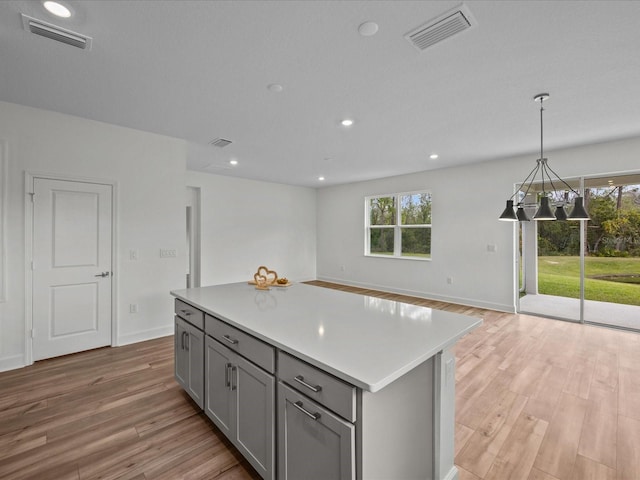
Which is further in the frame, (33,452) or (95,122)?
(95,122)

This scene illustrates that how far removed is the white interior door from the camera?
122 inches

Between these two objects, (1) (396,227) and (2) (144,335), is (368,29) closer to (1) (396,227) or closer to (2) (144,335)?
(2) (144,335)

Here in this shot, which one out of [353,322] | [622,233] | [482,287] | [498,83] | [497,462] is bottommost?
[497,462]

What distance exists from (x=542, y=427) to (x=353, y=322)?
5.50 feet

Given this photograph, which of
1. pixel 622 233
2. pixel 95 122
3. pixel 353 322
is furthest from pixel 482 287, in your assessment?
pixel 95 122

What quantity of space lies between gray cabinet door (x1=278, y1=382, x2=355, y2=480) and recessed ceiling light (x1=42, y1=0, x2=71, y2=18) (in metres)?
2.40

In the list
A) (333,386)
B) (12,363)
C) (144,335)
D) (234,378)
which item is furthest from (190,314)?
(12,363)

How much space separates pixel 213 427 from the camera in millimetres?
2064

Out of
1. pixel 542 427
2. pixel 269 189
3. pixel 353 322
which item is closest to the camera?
pixel 353 322

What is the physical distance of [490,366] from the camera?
3018 mm

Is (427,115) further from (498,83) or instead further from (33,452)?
(33,452)

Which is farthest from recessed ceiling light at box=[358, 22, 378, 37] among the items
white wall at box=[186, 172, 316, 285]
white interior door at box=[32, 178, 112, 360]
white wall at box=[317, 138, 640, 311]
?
white wall at box=[186, 172, 316, 285]

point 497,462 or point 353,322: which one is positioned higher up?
point 353,322

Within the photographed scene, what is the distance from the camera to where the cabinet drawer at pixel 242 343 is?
4.76 feet
